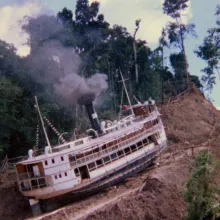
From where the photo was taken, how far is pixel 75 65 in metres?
30.8

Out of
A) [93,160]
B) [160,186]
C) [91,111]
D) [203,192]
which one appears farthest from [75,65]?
[203,192]

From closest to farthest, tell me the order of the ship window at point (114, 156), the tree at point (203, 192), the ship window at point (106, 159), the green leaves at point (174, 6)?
the tree at point (203, 192) < the ship window at point (106, 159) < the ship window at point (114, 156) < the green leaves at point (174, 6)

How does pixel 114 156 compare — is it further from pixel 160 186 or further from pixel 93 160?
pixel 160 186

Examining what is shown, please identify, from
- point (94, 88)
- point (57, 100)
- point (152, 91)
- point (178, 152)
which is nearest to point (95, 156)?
point (94, 88)

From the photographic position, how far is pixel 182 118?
3070cm

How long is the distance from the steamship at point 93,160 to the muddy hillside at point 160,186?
36.7 inches

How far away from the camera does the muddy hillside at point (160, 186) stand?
14.9 meters

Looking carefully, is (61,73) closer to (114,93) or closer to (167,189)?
(114,93)

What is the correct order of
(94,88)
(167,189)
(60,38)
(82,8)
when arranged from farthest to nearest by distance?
(82,8) → (60,38) → (94,88) → (167,189)

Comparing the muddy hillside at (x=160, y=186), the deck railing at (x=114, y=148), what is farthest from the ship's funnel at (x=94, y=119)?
the muddy hillside at (x=160, y=186)

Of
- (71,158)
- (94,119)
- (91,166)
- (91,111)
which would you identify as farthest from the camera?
(91,111)

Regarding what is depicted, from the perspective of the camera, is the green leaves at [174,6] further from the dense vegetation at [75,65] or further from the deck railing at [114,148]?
the deck railing at [114,148]

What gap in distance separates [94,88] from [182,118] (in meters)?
11.6

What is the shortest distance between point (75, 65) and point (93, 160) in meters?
13.5
